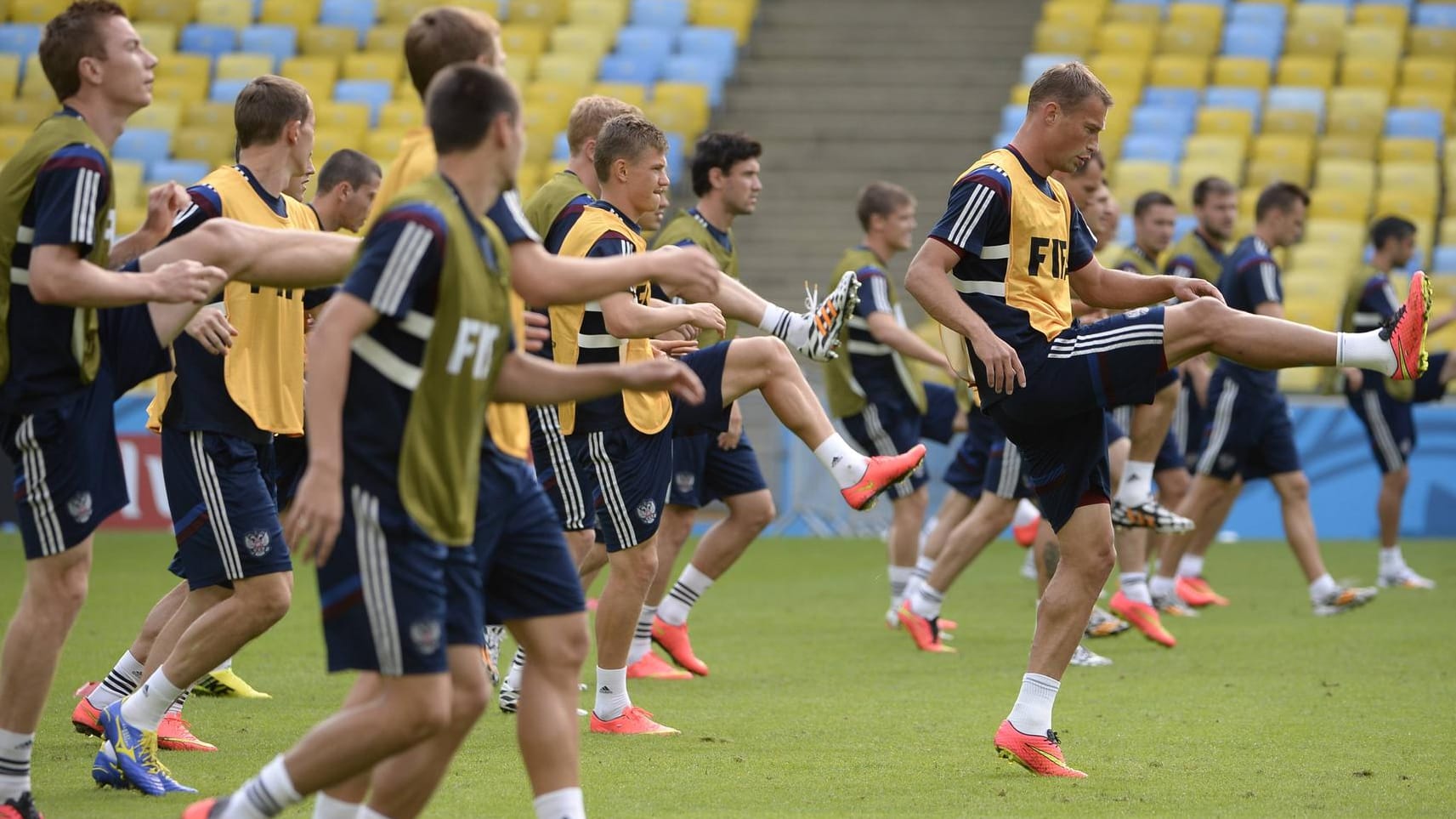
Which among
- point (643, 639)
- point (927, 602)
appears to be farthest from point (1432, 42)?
point (643, 639)

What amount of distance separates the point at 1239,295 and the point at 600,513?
5.41 meters

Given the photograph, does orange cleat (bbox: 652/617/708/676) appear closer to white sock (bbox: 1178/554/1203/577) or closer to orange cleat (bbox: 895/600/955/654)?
orange cleat (bbox: 895/600/955/654)

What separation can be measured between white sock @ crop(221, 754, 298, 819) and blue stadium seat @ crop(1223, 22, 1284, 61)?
64.9 feet

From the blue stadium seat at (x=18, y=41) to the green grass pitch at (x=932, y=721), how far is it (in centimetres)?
1347

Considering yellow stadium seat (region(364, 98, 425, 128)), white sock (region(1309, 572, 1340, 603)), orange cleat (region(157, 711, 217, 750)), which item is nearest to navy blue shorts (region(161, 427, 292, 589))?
orange cleat (region(157, 711, 217, 750))

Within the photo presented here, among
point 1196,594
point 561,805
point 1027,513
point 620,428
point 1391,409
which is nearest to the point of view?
point 561,805

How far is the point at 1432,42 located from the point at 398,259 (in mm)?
20350

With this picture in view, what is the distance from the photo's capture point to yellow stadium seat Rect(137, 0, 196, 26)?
78.6 feet

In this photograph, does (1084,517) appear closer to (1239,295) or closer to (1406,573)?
(1239,295)

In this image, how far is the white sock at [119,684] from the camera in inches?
259

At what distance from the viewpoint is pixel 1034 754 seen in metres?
5.95

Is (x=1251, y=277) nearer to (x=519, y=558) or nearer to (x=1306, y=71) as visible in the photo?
(x=519, y=558)

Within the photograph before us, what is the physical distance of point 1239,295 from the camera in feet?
35.0

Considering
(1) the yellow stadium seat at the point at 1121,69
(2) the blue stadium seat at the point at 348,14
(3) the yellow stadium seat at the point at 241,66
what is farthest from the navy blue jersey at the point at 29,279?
(2) the blue stadium seat at the point at 348,14
